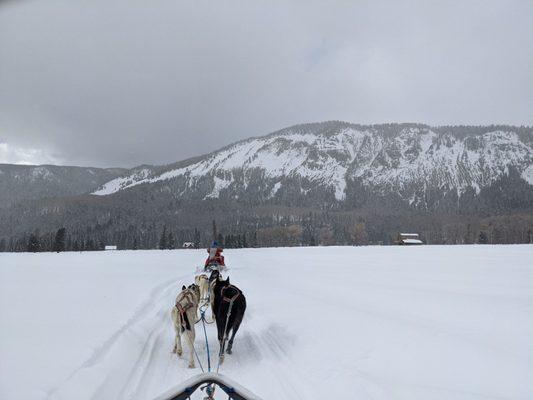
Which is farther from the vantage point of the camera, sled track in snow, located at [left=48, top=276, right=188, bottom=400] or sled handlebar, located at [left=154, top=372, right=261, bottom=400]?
sled track in snow, located at [left=48, top=276, right=188, bottom=400]

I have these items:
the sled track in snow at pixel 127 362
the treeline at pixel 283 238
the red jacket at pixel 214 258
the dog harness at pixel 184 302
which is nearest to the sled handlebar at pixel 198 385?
the sled track in snow at pixel 127 362

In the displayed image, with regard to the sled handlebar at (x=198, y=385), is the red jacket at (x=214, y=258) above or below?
above

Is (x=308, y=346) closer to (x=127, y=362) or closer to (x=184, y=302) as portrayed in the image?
(x=184, y=302)

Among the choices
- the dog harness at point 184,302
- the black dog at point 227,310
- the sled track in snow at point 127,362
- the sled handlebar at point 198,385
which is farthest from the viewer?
the black dog at point 227,310

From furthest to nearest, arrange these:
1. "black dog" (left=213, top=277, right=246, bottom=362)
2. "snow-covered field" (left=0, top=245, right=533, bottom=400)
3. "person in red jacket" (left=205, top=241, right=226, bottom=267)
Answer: "person in red jacket" (left=205, top=241, right=226, bottom=267), "black dog" (left=213, top=277, right=246, bottom=362), "snow-covered field" (left=0, top=245, right=533, bottom=400)

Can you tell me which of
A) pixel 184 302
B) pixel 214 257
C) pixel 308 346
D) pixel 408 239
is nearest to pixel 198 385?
pixel 184 302

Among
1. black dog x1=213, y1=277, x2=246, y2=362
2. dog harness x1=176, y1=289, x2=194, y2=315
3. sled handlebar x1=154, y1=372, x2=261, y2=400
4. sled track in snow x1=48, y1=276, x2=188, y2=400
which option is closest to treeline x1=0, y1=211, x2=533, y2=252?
sled track in snow x1=48, y1=276, x2=188, y2=400

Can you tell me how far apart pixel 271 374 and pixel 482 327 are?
491cm

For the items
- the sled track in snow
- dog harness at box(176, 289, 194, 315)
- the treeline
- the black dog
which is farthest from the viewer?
the treeline

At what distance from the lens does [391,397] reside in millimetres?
5996

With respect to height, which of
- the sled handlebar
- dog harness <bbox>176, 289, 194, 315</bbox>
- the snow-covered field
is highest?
dog harness <bbox>176, 289, 194, 315</bbox>

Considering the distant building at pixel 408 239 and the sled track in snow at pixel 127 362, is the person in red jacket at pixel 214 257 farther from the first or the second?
the distant building at pixel 408 239

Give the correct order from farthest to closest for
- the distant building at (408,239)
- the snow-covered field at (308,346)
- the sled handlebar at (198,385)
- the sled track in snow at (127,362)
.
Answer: the distant building at (408,239)
the snow-covered field at (308,346)
the sled track in snow at (127,362)
the sled handlebar at (198,385)

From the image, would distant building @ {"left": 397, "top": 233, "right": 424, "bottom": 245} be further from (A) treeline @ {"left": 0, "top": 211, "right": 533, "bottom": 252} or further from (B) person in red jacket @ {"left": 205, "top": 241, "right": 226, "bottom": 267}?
(B) person in red jacket @ {"left": 205, "top": 241, "right": 226, "bottom": 267}
